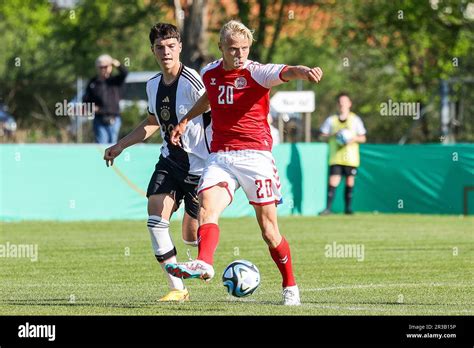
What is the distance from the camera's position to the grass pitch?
32.7 ft

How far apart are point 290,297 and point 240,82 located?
175 centimetres

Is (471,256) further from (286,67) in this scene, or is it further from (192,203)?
(286,67)

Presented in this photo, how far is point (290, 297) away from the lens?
32.8ft

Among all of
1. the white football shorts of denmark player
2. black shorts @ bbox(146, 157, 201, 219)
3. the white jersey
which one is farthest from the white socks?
the white football shorts of denmark player

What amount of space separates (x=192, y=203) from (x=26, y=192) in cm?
982

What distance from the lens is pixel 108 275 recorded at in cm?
1280

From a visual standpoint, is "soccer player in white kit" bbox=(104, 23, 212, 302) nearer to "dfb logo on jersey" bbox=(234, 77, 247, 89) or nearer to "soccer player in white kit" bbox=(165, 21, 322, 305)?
"soccer player in white kit" bbox=(165, 21, 322, 305)

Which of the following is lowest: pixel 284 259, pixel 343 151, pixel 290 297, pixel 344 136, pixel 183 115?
pixel 290 297

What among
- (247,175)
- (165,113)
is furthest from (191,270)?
(165,113)

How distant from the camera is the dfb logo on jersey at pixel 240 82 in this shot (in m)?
9.70

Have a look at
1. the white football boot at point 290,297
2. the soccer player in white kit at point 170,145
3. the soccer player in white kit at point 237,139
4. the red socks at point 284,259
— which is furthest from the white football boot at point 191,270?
the soccer player in white kit at point 170,145

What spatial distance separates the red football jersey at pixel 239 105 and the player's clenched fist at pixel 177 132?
0.84 feet

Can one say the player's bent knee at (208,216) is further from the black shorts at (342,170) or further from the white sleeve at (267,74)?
the black shorts at (342,170)

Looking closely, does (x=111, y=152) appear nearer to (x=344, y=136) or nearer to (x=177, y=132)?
(x=177, y=132)
